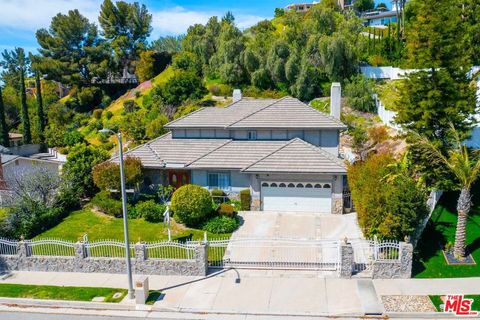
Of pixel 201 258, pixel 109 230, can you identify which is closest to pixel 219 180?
pixel 109 230

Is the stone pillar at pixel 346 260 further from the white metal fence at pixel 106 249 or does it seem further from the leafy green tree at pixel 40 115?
the leafy green tree at pixel 40 115

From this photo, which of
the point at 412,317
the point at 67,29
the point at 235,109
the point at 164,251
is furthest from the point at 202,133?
the point at 67,29

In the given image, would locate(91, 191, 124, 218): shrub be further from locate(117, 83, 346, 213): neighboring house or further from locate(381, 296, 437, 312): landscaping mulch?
locate(381, 296, 437, 312): landscaping mulch

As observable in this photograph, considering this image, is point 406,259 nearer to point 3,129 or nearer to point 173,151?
point 173,151

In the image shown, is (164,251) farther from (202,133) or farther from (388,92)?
(388,92)

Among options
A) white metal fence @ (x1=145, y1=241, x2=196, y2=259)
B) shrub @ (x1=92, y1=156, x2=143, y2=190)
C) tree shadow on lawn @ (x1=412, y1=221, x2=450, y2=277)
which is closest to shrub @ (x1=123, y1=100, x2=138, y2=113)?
shrub @ (x1=92, y1=156, x2=143, y2=190)
